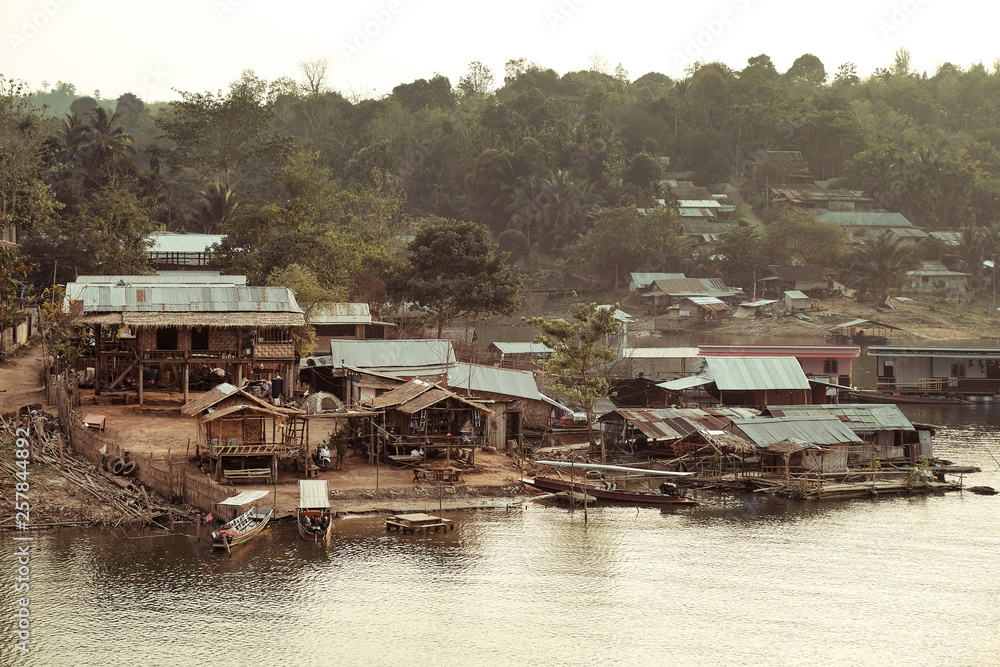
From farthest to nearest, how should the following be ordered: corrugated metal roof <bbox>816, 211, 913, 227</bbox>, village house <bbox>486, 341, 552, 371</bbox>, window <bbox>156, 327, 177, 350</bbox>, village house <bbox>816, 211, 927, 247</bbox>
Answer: corrugated metal roof <bbox>816, 211, 913, 227</bbox> → village house <bbox>816, 211, 927, 247</bbox> → village house <bbox>486, 341, 552, 371</bbox> → window <bbox>156, 327, 177, 350</bbox>

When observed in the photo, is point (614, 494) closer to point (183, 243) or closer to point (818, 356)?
point (818, 356)

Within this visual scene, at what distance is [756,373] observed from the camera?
46.8 m

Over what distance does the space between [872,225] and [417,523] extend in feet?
295

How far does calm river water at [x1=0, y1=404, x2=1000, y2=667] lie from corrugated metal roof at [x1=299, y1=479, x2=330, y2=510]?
39.9 inches

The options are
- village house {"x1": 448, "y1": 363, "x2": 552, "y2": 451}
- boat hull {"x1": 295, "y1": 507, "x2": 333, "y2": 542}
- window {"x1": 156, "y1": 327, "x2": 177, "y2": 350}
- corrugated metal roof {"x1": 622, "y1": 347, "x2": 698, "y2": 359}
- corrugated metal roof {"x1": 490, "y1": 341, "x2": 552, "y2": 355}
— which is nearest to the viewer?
boat hull {"x1": 295, "y1": 507, "x2": 333, "y2": 542}

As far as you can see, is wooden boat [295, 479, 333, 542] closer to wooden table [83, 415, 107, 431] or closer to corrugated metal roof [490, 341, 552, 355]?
wooden table [83, 415, 107, 431]

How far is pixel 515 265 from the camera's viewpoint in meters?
104

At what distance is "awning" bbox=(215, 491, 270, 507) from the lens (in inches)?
1136

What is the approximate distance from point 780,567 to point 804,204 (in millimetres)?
92931

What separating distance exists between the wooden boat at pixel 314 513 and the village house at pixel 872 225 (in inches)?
3418

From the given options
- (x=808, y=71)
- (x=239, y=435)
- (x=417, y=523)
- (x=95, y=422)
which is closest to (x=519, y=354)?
(x=239, y=435)

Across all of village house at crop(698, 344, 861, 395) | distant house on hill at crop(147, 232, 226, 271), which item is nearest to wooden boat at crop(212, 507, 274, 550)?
village house at crop(698, 344, 861, 395)

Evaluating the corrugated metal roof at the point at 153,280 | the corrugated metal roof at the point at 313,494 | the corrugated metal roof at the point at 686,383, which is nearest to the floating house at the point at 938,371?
the corrugated metal roof at the point at 686,383

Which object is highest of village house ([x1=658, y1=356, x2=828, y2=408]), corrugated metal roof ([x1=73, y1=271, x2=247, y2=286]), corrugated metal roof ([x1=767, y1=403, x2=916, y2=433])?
corrugated metal roof ([x1=73, y1=271, x2=247, y2=286])
